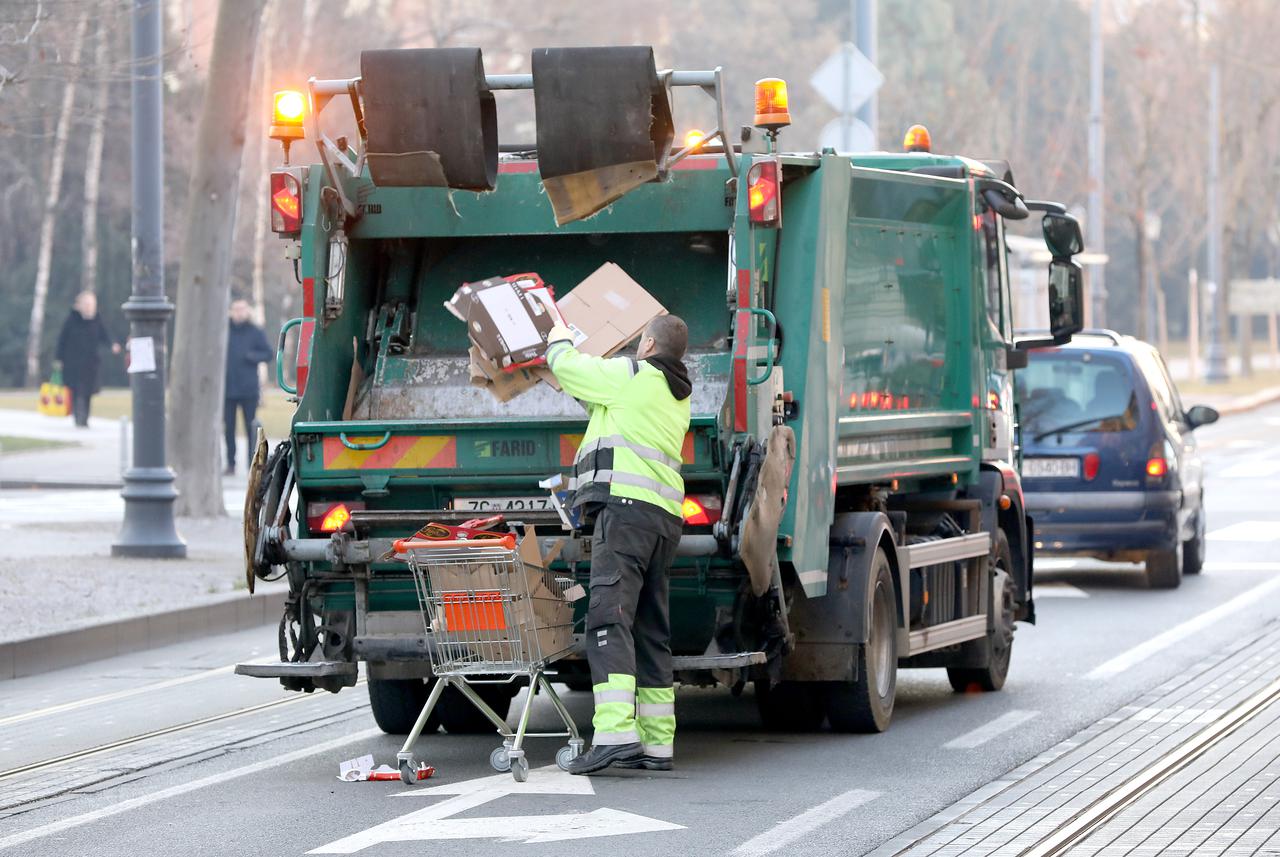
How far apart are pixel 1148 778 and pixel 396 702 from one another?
124 inches

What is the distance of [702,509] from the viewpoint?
866 centimetres

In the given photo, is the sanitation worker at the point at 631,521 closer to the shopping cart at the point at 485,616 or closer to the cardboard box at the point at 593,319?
the shopping cart at the point at 485,616

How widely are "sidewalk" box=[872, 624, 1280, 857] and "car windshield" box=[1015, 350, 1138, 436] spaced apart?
5.46m

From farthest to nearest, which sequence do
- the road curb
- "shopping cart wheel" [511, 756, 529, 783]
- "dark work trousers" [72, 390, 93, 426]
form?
"dark work trousers" [72, 390, 93, 426], the road curb, "shopping cart wheel" [511, 756, 529, 783]

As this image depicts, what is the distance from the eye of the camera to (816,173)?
9.05 metres

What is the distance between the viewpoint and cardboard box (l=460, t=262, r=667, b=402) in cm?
902

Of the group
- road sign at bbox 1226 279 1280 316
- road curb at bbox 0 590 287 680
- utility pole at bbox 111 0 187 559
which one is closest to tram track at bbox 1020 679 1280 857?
road curb at bbox 0 590 287 680

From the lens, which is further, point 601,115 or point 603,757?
point 601,115

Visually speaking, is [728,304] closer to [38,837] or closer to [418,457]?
[418,457]

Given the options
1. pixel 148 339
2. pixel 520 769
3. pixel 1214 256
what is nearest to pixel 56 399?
pixel 148 339

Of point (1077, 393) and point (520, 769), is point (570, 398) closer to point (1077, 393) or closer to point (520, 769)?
point (520, 769)

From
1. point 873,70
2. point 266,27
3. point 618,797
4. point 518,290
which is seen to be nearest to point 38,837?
point 618,797

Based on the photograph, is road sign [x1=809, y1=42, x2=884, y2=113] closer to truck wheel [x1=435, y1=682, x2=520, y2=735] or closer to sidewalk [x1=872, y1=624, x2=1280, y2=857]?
sidewalk [x1=872, y1=624, x2=1280, y2=857]

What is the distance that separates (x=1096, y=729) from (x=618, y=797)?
2.64 metres
